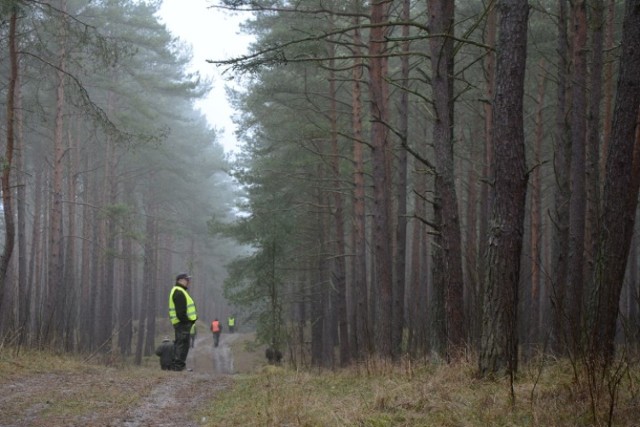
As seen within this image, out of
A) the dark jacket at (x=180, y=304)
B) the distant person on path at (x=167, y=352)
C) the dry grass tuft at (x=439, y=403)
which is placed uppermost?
the dark jacket at (x=180, y=304)

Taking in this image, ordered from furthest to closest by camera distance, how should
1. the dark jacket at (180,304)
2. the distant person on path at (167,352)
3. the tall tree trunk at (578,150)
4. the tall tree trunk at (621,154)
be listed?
the distant person on path at (167,352) < the dark jacket at (180,304) < the tall tree trunk at (578,150) < the tall tree trunk at (621,154)

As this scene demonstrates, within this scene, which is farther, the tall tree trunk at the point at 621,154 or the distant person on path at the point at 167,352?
the distant person on path at the point at 167,352

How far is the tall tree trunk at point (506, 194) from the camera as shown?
633 cm

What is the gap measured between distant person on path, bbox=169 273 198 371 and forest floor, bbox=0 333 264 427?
1702 millimetres

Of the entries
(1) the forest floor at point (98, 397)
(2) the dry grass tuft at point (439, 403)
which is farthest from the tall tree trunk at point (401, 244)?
(2) the dry grass tuft at point (439, 403)

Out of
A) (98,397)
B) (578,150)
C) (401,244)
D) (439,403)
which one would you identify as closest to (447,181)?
(439,403)

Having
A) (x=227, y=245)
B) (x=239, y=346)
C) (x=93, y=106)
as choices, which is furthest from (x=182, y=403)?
(x=227, y=245)

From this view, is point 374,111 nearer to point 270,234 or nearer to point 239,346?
point 270,234

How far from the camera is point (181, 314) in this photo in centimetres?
1280

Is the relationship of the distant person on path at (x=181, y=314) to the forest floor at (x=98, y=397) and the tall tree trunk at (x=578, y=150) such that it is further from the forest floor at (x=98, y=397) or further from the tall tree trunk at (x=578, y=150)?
the tall tree trunk at (x=578, y=150)

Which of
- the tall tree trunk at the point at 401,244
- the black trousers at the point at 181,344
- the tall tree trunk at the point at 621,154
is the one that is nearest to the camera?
the tall tree trunk at the point at 621,154

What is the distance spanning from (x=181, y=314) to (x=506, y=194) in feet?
26.6

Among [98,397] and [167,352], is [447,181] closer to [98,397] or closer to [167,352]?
[98,397]

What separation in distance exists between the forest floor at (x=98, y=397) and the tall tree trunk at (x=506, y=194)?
2.85 meters
